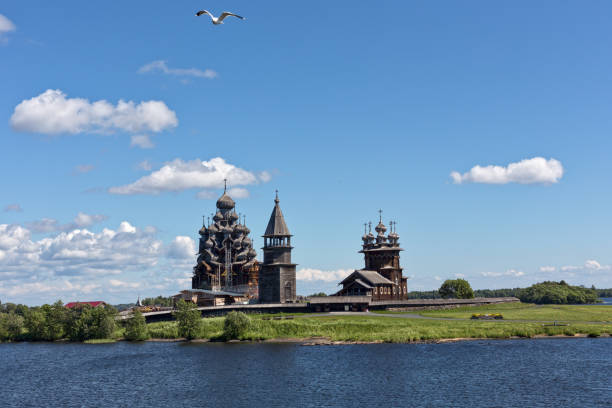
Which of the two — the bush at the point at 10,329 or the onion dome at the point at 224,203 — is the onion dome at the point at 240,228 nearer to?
the onion dome at the point at 224,203

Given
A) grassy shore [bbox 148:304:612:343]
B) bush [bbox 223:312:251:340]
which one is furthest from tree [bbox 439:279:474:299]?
bush [bbox 223:312:251:340]

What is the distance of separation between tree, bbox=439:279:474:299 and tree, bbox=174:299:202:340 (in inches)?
2556

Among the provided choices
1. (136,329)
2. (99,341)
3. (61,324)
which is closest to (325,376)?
(136,329)

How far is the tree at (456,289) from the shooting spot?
129125 mm

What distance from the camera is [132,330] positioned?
87438 millimetres

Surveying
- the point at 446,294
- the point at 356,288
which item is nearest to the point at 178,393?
the point at 356,288

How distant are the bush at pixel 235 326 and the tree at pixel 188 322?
5326 mm

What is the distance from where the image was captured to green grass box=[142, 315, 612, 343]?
242 feet

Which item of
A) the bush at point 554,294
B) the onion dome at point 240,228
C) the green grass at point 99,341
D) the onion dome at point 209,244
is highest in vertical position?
the onion dome at point 240,228

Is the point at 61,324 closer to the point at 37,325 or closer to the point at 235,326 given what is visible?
the point at 37,325

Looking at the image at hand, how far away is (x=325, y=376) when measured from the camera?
174 feet

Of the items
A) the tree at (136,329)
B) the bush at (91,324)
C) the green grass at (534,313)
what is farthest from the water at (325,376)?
the green grass at (534,313)

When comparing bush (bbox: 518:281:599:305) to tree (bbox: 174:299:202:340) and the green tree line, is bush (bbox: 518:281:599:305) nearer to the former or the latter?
tree (bbox: 174:299:202:340)

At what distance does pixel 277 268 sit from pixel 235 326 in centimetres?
2649
